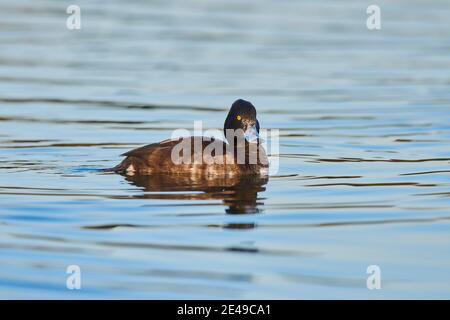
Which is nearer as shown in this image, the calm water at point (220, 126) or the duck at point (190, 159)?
the calm water at point (220, 126)

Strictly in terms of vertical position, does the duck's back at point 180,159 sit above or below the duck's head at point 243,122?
below

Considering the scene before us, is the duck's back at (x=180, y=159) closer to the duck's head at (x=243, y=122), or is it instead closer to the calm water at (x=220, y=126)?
the calm water at (x=220, y=126)

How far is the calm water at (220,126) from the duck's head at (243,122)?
2.08 feet

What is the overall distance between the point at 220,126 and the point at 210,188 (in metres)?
4.23

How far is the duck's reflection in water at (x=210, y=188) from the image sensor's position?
11.5 meters

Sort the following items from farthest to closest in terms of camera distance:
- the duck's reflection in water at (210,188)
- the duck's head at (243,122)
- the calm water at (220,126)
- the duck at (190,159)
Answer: the duck's head at (243,122) → the duck at (190,159) → the duck's reflection in water at (210,188) → the calm water at (220,126)

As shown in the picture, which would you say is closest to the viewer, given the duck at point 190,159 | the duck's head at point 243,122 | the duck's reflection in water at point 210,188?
the duck's reflection in water at point 210,188

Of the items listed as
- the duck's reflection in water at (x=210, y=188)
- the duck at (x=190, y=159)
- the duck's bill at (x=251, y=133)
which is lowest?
the duck's reflection in water at (x=210, y=188)

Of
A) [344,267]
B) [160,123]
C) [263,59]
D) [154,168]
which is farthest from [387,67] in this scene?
[344,267]

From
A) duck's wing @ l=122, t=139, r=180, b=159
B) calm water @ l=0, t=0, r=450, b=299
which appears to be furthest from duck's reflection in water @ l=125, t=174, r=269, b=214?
duck's wing @ l=122, t=139, r=180, b=159

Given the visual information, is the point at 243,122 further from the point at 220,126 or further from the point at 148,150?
the point at 220,126

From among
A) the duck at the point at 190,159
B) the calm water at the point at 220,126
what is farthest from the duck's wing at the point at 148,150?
the calm water at the point at 220,126

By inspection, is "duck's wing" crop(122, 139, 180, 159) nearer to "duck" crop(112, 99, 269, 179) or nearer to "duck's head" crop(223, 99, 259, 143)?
"duck" crop(112, 99, 269, 179)

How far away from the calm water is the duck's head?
25.0 inches
